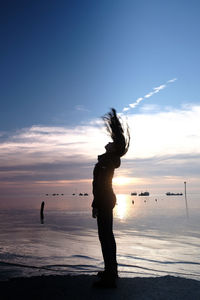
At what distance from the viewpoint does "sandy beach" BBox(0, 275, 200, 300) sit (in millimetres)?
5004

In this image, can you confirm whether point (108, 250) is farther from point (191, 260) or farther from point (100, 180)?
point (191, 260)

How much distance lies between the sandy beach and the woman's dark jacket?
65.9 inches

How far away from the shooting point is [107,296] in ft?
16.5

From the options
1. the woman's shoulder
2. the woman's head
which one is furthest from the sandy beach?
the woman's head

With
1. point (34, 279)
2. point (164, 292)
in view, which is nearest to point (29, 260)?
point (34, 279)

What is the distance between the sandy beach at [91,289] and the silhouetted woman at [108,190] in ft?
1.58

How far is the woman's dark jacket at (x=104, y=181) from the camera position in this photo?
6.19 m

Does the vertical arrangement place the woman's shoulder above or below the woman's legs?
above

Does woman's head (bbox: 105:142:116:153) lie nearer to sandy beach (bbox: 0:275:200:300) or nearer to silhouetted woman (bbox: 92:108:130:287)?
silhouetted woman (bbox: 92:108:130:287)

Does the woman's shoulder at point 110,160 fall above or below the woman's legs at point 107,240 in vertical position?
above

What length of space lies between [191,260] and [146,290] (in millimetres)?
11621

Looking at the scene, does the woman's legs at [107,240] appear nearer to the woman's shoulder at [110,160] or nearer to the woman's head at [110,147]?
the woman's shoulder at [110,160]

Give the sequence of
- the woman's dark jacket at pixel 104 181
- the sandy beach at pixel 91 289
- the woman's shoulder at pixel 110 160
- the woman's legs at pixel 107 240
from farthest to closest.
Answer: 1. the woman's shoulder at pixel 110 160
2. the woman's dark jacket at pixel 104 181
3. the woman's legs at pixel 107 240
4. the sandy beach at pixel 91 289

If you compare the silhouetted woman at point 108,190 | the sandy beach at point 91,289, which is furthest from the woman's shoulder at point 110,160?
the sandy beach at point 91,289
